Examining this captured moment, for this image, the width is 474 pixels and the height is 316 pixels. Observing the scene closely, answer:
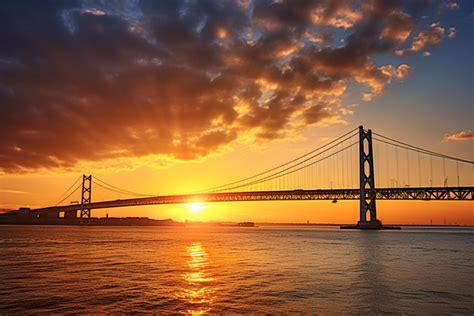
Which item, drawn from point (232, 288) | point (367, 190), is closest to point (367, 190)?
point (367, 190)

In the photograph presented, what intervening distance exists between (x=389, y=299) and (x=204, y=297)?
231 inches

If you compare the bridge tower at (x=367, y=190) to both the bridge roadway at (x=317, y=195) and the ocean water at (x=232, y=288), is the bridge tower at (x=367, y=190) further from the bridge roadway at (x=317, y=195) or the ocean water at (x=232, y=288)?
the ocean water at (x=232, y=288)

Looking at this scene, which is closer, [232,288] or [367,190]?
[232,288]

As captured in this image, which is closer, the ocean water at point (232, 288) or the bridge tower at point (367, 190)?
the ocean water at point (232, 288)

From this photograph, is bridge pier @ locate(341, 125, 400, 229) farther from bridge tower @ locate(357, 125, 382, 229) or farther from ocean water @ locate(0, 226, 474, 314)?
ocean water @ locate(0, 226, 474, 314)

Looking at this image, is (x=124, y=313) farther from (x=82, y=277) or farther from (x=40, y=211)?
(x=40, y=211)

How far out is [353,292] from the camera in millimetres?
13000

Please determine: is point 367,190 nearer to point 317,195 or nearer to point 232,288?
point 317,195

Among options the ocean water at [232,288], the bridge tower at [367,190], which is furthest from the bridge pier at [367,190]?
the ocean water at [232,288]

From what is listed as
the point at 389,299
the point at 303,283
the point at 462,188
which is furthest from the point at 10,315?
the point at 462,188

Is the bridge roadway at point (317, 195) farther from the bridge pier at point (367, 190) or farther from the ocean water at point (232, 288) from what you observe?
the ocean water at point (232, 288)

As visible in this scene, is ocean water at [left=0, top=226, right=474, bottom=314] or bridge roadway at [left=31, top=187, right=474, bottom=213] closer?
ocean water at [left=0, top=226, right=474, bottom=314]

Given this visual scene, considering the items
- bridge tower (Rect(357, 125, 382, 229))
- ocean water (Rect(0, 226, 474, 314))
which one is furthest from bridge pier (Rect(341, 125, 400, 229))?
ocean water (Rect(0, 226, 474, 314))

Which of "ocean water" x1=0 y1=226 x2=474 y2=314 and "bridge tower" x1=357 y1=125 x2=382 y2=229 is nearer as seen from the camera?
"ocean water" x1=0 y1=226 x2=474 y2=314
